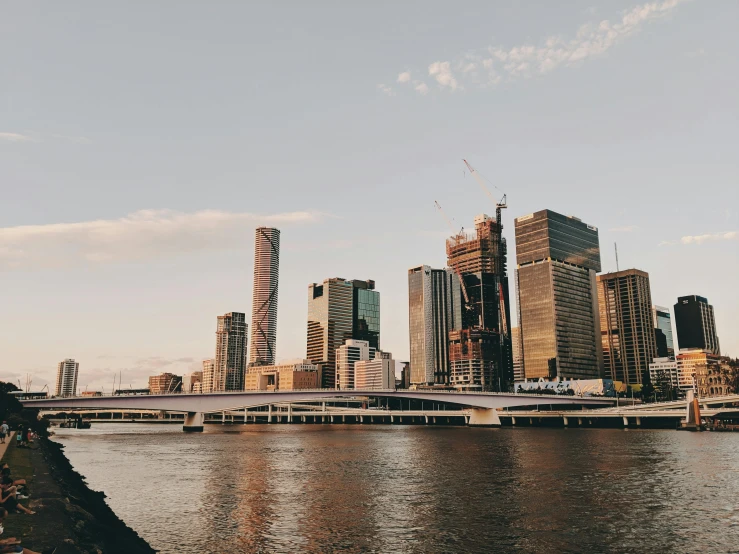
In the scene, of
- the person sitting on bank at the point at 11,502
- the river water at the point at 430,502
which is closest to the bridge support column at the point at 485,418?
the river water at the point at 430,502

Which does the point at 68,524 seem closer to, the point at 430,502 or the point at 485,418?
the point at 430,502

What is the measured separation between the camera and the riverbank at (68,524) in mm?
27470

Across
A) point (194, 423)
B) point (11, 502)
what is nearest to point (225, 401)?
point (194, 423)

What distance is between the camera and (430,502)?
4534 centimetres

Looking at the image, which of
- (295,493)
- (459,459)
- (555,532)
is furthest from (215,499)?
(459,459)

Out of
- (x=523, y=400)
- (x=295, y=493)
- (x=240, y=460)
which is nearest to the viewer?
(x=295, y=493)

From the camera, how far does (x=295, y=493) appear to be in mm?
50438

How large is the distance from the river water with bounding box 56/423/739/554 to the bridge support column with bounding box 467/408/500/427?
111 meters

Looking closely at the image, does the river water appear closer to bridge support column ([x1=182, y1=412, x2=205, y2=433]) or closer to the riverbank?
the riverbank

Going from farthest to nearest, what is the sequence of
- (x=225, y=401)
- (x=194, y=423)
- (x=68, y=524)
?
(x=194, y=423), (x=225, y=401), (x=68, y=524)

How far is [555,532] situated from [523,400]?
16250cm

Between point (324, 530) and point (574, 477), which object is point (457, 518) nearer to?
point (324, 530)

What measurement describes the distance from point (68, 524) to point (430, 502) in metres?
25.5

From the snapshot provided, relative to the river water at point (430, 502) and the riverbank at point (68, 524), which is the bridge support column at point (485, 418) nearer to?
the river water at point (430, 502)
